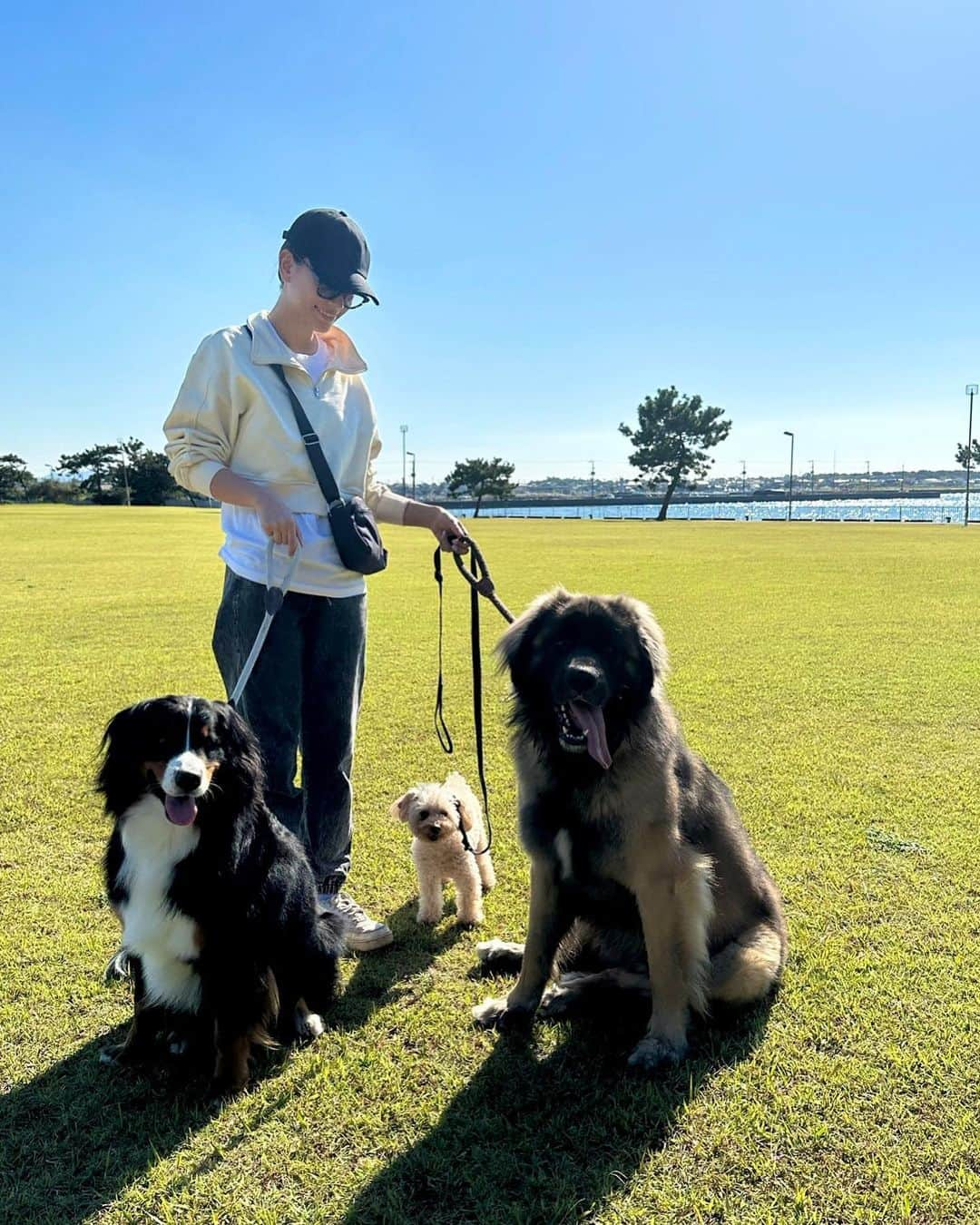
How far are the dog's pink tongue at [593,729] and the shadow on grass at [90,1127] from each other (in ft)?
4.45

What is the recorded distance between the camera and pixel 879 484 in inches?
5344

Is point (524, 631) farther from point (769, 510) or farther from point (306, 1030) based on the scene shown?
point (769, 510)

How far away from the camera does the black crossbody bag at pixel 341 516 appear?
10.6 ft

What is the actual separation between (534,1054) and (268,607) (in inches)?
74.5

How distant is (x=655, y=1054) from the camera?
274 cm

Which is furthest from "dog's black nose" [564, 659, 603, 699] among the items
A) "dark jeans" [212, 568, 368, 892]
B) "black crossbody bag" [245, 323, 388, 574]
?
"dark jeans" [212, 568, 368, 892]

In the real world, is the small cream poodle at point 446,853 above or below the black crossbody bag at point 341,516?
below

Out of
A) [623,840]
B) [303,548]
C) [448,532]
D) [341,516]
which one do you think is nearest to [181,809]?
[303,548]

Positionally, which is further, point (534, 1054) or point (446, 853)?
point (446, 853)

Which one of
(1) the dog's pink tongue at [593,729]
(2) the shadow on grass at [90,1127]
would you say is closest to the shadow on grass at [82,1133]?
(2) the shadow on grass at [90,1127]

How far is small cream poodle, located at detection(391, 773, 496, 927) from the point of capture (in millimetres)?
3875

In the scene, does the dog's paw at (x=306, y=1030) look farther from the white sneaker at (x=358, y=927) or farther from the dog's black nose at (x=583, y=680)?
the dog's black nose at (x=583, y=680)

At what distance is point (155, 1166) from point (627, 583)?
15677 mm

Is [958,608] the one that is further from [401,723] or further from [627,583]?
[401,723]
